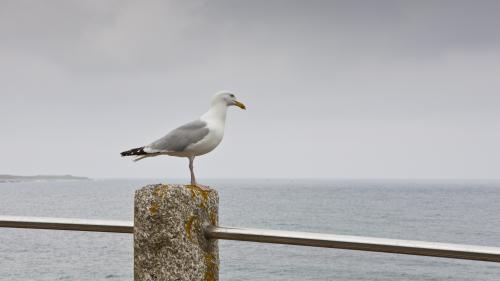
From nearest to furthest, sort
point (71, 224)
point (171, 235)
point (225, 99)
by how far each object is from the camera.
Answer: point (171, 235), point (71, 224), point (225, 99)

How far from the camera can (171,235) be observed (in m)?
2.24

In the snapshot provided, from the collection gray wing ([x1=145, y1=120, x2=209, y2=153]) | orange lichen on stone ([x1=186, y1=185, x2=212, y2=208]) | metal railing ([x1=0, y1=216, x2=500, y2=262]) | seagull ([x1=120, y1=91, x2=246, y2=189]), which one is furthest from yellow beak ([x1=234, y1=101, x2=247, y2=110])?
metal railing ([x1=0, y1=216, x2=500, y2=262])

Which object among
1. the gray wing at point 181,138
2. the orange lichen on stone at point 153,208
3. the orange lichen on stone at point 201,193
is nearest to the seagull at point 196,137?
the gray wing at point 181,138

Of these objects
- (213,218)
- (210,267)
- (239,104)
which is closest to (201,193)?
(213,218)

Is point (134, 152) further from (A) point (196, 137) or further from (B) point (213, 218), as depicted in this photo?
(B) point (213, 218)

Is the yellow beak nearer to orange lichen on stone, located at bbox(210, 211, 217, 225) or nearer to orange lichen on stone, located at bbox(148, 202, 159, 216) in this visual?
orange lichen on stone, located at bbox(210, 211, 217, 225)

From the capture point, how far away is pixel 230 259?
1347 inches

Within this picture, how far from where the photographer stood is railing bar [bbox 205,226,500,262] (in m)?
1.66

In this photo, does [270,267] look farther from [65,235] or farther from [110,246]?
[65,235]

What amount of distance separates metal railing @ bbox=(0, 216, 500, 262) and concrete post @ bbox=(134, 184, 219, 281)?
70 millimetres

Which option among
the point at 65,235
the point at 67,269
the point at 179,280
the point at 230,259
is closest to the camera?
the point at 179,280

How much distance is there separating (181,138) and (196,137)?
0.27 ft

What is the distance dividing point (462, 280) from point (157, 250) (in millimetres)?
32372

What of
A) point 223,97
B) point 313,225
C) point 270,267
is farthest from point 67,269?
point 313,225
